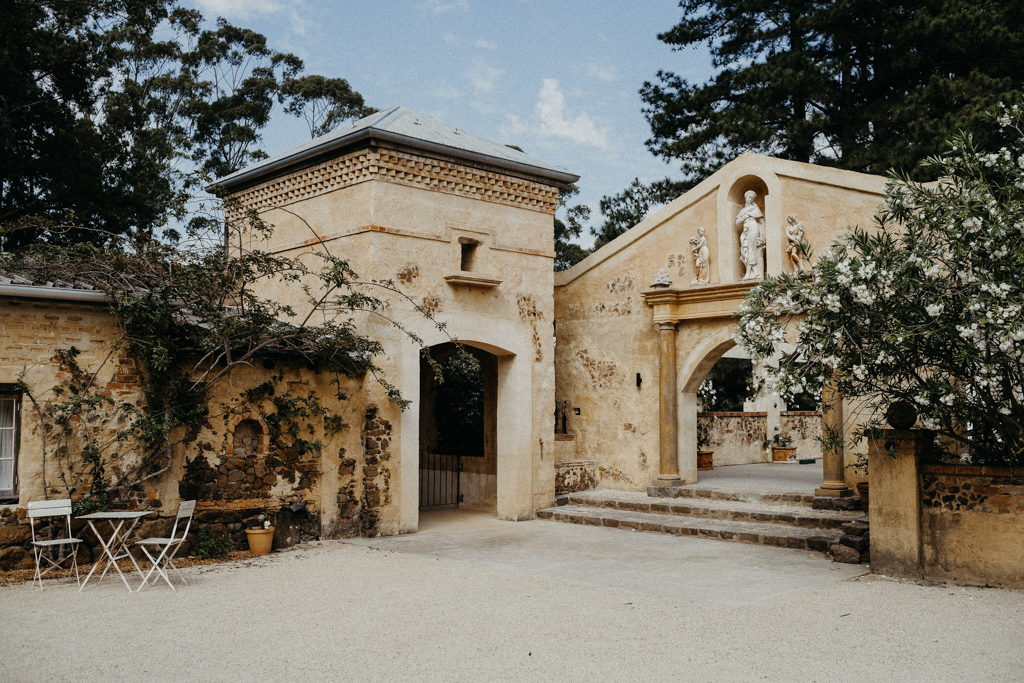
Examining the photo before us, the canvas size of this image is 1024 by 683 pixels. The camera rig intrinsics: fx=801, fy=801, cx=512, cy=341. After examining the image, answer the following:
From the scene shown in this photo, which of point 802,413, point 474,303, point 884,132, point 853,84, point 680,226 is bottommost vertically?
point 802,413

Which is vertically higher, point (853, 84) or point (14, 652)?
point (853, 84)

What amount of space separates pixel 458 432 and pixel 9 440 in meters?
8.04

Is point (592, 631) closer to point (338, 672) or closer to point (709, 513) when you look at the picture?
point (338, 672)

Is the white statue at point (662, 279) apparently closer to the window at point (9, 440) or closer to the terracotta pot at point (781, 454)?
the window at point (9, 440)

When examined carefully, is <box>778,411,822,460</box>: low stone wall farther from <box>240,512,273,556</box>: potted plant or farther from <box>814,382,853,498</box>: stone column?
<box>240,512,273,556</box>: potted plant

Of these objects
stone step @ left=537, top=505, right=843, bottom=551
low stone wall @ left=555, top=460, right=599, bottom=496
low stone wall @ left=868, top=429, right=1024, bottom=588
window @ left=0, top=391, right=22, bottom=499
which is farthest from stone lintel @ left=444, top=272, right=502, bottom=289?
low stone wall @ left=868, top=429, right=1024, bottom=588

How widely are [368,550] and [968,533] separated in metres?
6.53

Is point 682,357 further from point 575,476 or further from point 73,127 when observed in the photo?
point 73,127

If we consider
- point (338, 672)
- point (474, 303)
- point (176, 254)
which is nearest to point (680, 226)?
point (474, 303)

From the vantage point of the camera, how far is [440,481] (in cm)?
1488

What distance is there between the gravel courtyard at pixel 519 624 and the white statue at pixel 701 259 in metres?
5.17

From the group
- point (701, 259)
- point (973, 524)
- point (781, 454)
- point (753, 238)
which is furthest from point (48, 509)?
point (781, 454)

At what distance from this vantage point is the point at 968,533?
7637 mm

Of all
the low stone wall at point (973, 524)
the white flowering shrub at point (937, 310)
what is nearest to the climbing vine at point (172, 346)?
the white flowering shrub at point (937, 310)
